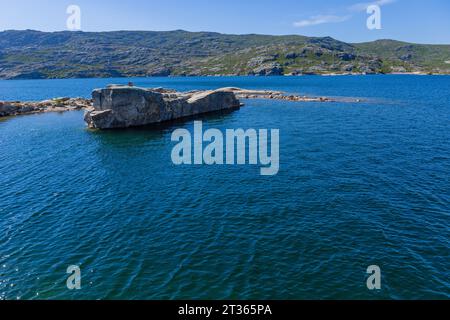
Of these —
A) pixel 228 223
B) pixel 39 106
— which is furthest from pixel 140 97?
pixel 228 223

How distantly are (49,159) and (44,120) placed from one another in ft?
170

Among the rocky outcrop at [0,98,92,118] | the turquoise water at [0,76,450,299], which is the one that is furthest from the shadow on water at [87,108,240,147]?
the rocky outcrop at [0,98,92,118]

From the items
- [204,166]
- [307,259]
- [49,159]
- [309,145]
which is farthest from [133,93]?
[307,259]

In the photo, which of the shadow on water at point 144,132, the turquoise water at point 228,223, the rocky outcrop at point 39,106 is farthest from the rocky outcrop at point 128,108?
the rocky outcrop at point 39,106

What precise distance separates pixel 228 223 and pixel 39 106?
12041 cm

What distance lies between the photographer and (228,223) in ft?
117

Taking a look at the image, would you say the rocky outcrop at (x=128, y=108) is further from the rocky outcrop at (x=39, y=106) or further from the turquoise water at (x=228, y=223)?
the rocky outcrop at (x=39, y=106)

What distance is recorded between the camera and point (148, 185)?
47.2m

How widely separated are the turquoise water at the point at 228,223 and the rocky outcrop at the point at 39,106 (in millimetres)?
59857

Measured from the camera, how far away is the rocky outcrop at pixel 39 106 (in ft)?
379

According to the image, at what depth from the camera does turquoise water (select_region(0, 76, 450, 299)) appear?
25875mm

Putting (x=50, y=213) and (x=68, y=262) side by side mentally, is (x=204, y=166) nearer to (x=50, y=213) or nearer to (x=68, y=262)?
(x=50, y=213)

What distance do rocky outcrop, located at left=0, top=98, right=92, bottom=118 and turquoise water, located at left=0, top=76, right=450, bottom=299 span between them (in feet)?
196
